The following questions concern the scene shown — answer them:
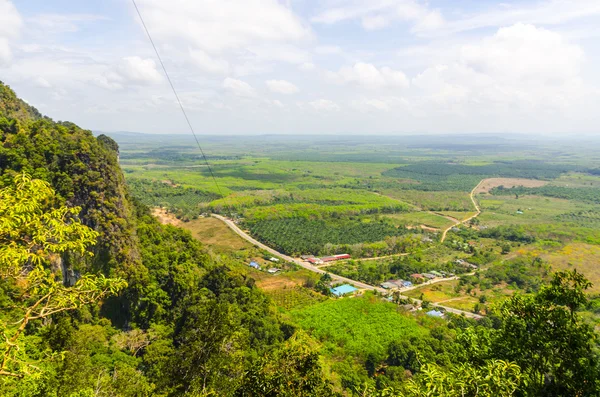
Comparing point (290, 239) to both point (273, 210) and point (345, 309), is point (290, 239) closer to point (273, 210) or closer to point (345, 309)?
point (273, 210)

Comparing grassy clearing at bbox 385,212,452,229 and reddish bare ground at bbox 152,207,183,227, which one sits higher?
reddish bare ground at bbox 152,207,183,227

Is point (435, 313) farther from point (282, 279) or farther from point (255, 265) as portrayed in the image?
point (255, 265)

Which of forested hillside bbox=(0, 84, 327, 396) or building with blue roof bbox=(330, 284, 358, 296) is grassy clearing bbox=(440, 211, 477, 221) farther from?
forested hillside bbox=(0, 84, 327, 396)

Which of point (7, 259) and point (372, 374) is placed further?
point (372, 374)

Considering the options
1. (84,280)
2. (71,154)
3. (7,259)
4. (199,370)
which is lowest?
(199,370)

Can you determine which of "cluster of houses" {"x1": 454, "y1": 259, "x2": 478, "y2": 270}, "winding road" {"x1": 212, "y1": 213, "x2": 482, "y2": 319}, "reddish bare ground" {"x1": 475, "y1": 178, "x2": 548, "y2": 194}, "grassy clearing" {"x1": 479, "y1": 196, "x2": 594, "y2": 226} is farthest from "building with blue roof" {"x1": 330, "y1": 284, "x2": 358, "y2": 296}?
"reddish bare ground" {"x1": 475, "y1": 178, "x2": 548, "y2": 194}

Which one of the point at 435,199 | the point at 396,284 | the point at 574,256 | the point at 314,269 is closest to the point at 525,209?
the point at 435,199

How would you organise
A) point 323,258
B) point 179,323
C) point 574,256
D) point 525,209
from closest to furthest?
point 179,323, point 323,258, point 574,256, point 525,209

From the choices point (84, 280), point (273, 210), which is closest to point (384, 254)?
point (273, 210)

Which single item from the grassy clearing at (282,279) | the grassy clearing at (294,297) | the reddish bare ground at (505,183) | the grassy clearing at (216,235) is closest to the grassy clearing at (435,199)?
the reddish bare ground at (505,183)
